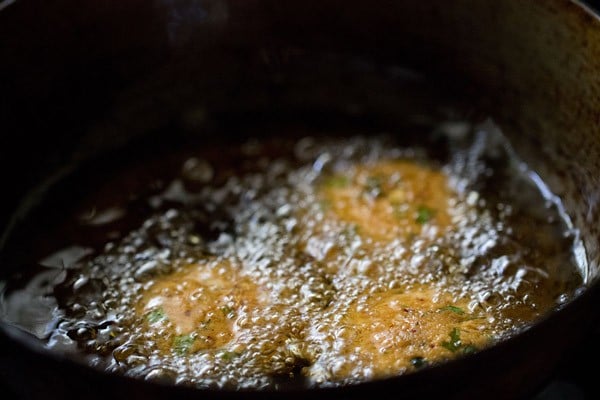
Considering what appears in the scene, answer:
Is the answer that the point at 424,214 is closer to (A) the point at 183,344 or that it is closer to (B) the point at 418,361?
(B) the point at 418,361

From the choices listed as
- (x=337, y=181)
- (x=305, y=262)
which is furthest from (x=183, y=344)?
(x=337, y=181)

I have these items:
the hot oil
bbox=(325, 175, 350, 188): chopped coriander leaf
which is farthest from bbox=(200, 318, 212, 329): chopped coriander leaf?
bbox=(325, 175, 350, 188): chopped coriander leaf

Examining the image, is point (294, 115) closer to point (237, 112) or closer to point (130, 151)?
point (237, 112)

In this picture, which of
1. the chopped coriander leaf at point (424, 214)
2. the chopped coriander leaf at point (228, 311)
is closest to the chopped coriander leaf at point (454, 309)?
the chopped coriander leaf at point (424, 214)

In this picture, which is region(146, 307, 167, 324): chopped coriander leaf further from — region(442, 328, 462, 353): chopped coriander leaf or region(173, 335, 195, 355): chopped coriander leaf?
region(442, 328, 462, 353): chopped coriander leaf

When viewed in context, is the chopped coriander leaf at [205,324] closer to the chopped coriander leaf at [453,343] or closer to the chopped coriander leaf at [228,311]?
the chopped coriander leaf at [228,311]

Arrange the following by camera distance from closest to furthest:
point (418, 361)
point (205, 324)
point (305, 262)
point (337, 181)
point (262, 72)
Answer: point (418, 361) < point (205, 324) < point (305, 262) < point (337, 181) < point (262, 72)
